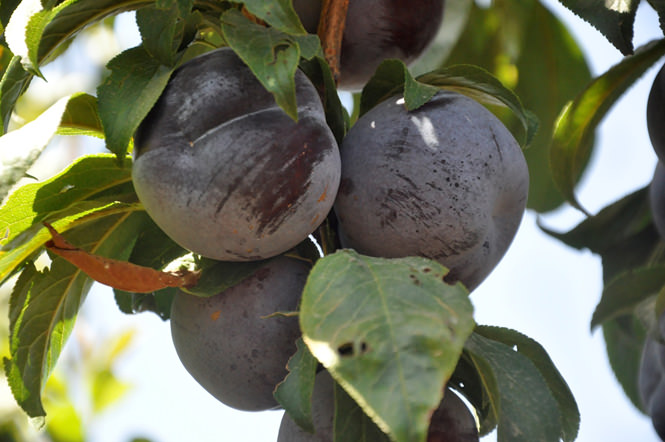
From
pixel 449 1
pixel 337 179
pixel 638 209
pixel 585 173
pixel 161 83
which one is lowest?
pixel 638 209

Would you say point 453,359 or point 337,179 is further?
point 337,179

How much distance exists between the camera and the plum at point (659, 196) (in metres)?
1.37

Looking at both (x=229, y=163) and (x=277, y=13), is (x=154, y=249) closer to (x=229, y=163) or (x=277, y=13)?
(x=229, y=163)

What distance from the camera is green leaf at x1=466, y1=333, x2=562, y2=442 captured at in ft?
2.62

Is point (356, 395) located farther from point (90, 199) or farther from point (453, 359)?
point (90, 199)

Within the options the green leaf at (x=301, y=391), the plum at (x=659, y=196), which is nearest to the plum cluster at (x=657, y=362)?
the plum at (x=659, y=196)

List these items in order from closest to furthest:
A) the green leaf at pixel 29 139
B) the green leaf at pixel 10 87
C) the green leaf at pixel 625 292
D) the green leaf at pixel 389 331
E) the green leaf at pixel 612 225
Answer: the green leaf at pixel 389 331
the green leaf at pixel 29 139
the green leaf at pixel 10 87
the green leaf at pixel 625 292
the green leaf at pixel 612 225

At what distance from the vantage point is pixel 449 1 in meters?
1.62

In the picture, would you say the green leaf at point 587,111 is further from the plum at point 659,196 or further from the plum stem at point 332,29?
the plum stem at point 332,29

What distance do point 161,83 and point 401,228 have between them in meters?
0.30

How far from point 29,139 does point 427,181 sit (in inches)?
16.1

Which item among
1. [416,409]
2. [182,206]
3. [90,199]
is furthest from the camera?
[90,199]

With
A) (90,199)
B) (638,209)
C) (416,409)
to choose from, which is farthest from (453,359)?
(638,209)

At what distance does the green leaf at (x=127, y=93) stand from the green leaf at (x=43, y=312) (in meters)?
0.20
